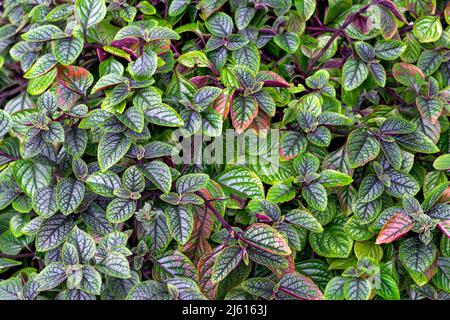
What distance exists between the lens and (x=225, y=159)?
1386mm

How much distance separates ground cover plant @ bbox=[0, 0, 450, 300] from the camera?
4.10 feet

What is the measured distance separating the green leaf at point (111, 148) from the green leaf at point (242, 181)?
0.88ft

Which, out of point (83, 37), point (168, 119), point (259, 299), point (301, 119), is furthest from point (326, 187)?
point (83, 37)

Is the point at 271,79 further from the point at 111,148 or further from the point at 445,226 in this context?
the point at 445,226

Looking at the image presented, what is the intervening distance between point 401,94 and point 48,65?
1054 mm

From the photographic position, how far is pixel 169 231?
129 cm

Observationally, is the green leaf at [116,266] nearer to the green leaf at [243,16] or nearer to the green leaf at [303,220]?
the green leaf at [303,220]

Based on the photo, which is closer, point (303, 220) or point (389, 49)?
point (303, 220)

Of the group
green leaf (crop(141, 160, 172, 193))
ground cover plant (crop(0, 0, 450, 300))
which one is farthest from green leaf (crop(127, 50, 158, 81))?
green leaf (crop(141, 160, 172, 193))

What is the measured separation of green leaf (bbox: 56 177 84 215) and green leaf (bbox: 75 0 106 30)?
17.5 inches

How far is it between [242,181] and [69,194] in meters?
0.45

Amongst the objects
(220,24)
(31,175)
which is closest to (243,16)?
(220,24)

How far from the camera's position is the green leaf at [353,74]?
144cm

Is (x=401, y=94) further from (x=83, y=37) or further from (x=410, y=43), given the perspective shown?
(x=83, y=37)
